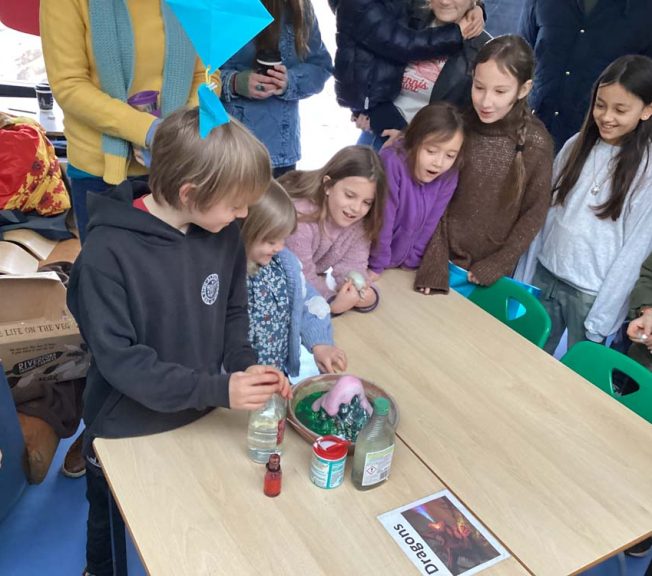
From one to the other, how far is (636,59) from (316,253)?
120cm

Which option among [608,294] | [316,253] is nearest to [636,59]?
[608,294]

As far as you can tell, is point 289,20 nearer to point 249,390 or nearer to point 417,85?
point 417,85

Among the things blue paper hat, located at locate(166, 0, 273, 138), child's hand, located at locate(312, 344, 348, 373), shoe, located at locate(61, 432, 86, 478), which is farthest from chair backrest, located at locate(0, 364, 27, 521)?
blue paper hat, located at locate(166, 0, 273, 138)

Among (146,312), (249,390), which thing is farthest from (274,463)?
(146,312)

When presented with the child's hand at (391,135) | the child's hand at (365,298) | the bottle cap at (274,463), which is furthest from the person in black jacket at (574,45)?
the bottle cap at (274,463)

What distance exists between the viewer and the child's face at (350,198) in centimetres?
199

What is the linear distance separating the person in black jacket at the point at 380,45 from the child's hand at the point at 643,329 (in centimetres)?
116

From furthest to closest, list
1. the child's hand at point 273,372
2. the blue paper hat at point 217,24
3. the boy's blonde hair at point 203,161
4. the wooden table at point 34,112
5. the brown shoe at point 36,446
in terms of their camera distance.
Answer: the wooden table at point 34,112 → the brown shoe at point 36,446 → the child's hand at point 273,372 → the boy's blonde hair at point 203,161 → the blue paper hat at point 217,24

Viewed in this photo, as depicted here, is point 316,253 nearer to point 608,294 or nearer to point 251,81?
point 251,81

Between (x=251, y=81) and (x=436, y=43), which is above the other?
(x=436, y=43)

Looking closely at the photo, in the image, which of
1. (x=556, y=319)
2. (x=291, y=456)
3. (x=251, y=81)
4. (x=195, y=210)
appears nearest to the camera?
(x=195, y=210)

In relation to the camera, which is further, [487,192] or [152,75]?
[487,192]

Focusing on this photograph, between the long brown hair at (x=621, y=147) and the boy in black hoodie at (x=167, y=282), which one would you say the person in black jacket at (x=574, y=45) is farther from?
the boy in black hoodie at (x=167, y=282)

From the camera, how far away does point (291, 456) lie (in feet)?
4.54
